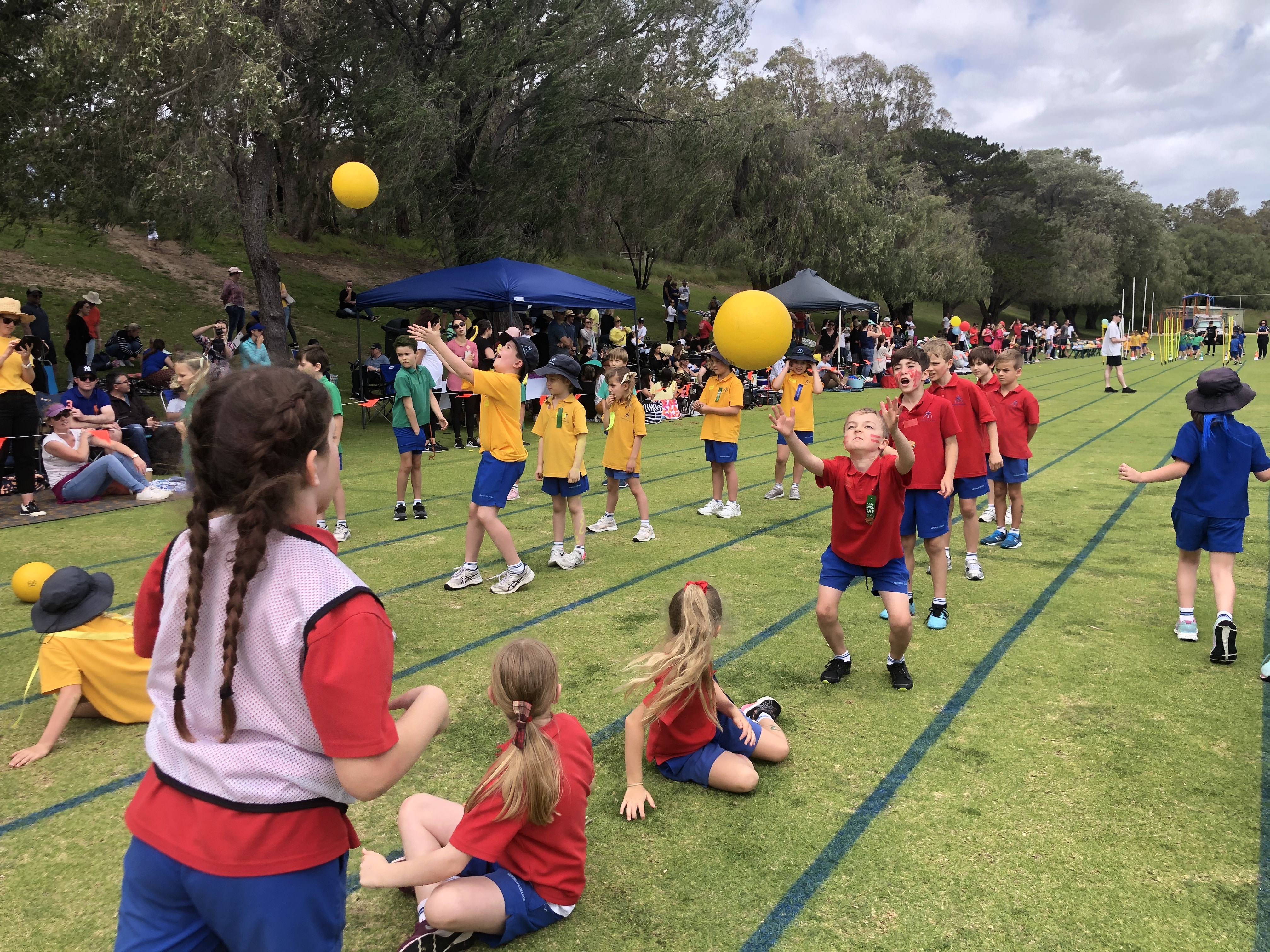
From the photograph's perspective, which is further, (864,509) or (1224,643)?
(1224,643)

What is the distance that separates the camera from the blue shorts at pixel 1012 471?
750 centimetres

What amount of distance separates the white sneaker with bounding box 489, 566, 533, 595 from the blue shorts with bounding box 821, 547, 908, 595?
103 inches

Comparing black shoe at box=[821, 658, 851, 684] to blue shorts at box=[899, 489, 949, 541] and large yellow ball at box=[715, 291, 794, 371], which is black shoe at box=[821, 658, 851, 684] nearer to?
blue shorts at box=[899, 489, 949, 541]

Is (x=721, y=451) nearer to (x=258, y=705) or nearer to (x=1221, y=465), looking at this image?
(x=1221, y=465)

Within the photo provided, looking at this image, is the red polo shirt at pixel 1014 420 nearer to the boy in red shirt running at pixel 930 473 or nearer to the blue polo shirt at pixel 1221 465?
the boy in red shirt running at pixel 930 473

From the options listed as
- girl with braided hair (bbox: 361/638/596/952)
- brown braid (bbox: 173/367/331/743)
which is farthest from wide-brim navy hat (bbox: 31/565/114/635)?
brown braid (bbox: 173/367/331/743)

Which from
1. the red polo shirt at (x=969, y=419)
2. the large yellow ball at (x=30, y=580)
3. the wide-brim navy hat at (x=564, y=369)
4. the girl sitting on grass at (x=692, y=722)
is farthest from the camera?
the wide-brim navy hat at (x=564, y=369)

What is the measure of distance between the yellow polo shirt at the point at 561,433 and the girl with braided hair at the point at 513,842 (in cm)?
419

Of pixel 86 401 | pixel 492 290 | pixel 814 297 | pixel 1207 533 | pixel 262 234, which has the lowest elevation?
pixel 1207 533

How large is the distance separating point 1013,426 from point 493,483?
14.4 ft

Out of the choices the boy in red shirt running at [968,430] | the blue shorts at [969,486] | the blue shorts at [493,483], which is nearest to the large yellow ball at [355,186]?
the blue shorts at [493,483]

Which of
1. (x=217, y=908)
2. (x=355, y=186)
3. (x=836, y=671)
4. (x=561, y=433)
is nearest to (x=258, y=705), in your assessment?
(x=217, y=908)

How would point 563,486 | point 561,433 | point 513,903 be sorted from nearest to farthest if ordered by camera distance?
point 513,903 < point 561,433 < point 563,486

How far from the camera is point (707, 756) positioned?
12.2 feet
